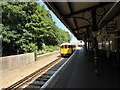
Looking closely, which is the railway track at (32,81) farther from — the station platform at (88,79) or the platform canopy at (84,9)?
the platform canopy at (84,9)

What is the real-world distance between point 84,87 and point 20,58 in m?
10.1

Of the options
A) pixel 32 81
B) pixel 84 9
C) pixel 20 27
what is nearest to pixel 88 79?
pixel 84 9

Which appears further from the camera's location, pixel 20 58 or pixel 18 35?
pixel 18 35

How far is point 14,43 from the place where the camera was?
15.7m

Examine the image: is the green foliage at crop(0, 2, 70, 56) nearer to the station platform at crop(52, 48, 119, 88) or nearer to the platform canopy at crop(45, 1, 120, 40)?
the platform canopy at crop(45, 1, 120, 40)

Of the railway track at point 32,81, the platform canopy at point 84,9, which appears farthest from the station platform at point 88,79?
the platform canopy at point 84,9

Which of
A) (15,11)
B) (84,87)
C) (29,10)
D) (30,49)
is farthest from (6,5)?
(84,87)

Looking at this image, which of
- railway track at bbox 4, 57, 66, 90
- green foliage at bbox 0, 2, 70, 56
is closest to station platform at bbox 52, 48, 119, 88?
railway track at bbox 4, 57, 66, 90

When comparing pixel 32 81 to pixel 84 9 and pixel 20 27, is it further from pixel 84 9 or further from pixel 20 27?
pixel 20 27

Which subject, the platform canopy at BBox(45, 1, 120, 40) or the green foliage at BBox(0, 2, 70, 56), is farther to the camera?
the green foliage at BBox(0, 2, 70, 56)

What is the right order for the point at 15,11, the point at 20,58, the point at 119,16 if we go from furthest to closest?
the point at 15,11, the point at 20,58, the point at 119,16

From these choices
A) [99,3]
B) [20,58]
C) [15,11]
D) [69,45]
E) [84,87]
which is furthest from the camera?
[69,45]

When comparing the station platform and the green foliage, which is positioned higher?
the green foliage

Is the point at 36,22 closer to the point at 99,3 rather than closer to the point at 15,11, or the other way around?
the point at 15,11
